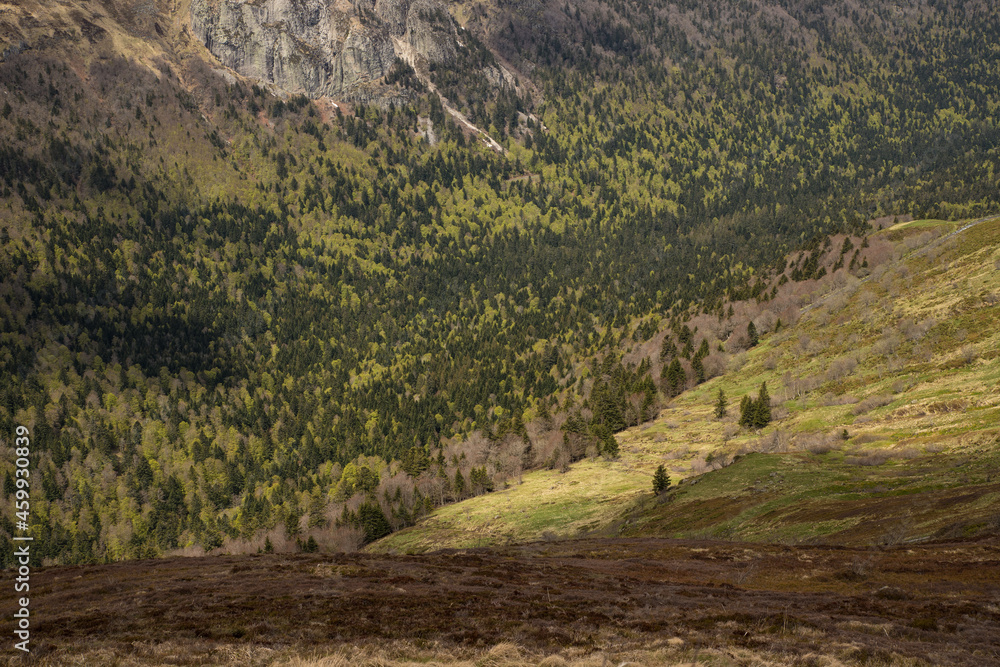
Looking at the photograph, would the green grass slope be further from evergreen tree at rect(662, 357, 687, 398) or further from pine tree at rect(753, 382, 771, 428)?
evergreen tree at rect(662, 357, 687, 398)

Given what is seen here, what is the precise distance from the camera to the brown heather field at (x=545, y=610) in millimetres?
24766

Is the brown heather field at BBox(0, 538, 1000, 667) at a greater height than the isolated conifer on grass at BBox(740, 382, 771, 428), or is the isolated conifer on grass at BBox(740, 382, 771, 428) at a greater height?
the isolated conifer on grass at BBox(740, 382, 771, 428)

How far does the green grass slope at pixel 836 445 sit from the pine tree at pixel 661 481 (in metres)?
1.29

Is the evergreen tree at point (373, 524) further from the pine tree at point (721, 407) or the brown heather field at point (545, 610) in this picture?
the pine tree at point (721, 407)

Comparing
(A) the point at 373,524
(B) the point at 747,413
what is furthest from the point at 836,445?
(A) the point at 373,524

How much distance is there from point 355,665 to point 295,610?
49.5 feet

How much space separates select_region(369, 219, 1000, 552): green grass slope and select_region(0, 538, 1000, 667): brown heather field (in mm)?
12594

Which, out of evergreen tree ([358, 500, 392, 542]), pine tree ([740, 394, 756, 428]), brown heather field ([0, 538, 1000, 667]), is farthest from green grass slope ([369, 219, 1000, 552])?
brown heather field ([0, 538, 1000, 667])

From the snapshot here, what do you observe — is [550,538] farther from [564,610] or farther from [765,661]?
[765,661]

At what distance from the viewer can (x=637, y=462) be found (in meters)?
142

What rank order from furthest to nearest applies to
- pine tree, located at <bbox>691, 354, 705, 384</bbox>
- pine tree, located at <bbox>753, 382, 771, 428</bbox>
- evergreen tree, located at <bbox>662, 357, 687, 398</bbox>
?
pine tree, located at <bbox>691, 354, 705, 384</bbox>
evergreen tree, located at <bbox>662, 357, 687, 398</bbox>
pine tree, located at <bbox>753, 382, 771, 428</bbox>

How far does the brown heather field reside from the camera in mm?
24766

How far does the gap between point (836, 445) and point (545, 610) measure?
8265cm

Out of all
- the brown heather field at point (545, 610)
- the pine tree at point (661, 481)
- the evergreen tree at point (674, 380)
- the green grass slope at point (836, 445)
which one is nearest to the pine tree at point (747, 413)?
the green grass slope at point (836, 445)
